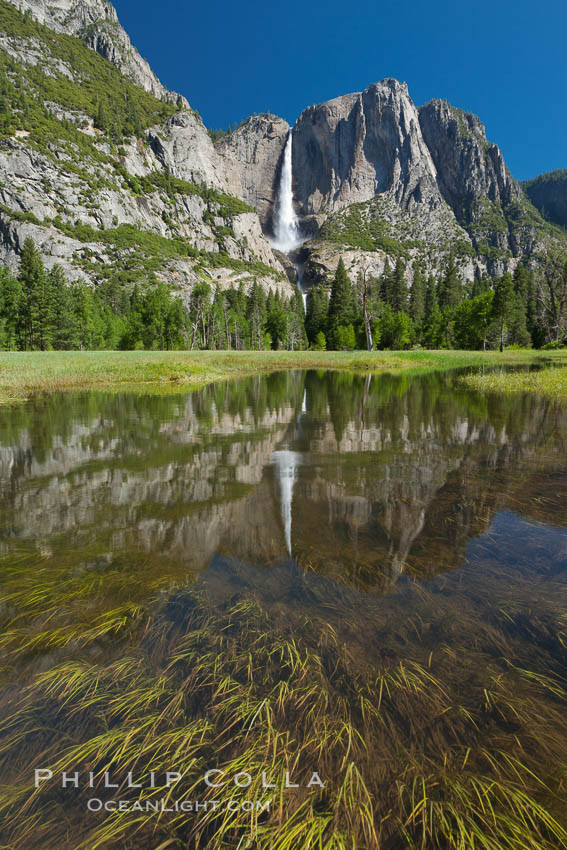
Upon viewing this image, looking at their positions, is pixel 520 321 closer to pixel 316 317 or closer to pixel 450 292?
pixel 450 292

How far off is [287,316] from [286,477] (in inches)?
3794

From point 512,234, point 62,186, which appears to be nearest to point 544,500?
point 62,186

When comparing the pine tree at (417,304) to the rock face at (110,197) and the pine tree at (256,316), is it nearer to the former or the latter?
the pine tree at (256,316)

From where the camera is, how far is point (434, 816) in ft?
6.03

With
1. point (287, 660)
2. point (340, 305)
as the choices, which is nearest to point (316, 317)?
point (340, 305)

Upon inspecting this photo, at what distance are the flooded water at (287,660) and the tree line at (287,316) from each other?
165 ft

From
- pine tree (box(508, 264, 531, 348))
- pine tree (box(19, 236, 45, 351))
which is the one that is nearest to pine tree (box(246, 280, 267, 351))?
pine tree (box(19, 236, 45, 351))

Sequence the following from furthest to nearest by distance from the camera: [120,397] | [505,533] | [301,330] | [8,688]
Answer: [301,330]
[120,397]
[505,533]
[8,688]

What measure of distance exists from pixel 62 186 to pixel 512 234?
661 ft

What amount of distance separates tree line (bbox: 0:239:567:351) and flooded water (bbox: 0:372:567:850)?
50388mm

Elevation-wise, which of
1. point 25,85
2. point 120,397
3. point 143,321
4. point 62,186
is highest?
point 25,85

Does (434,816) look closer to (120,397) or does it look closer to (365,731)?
(365,731)

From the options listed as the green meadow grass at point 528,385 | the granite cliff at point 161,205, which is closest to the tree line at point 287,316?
the granite cliff at point 161,205

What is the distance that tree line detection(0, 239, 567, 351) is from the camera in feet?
205
